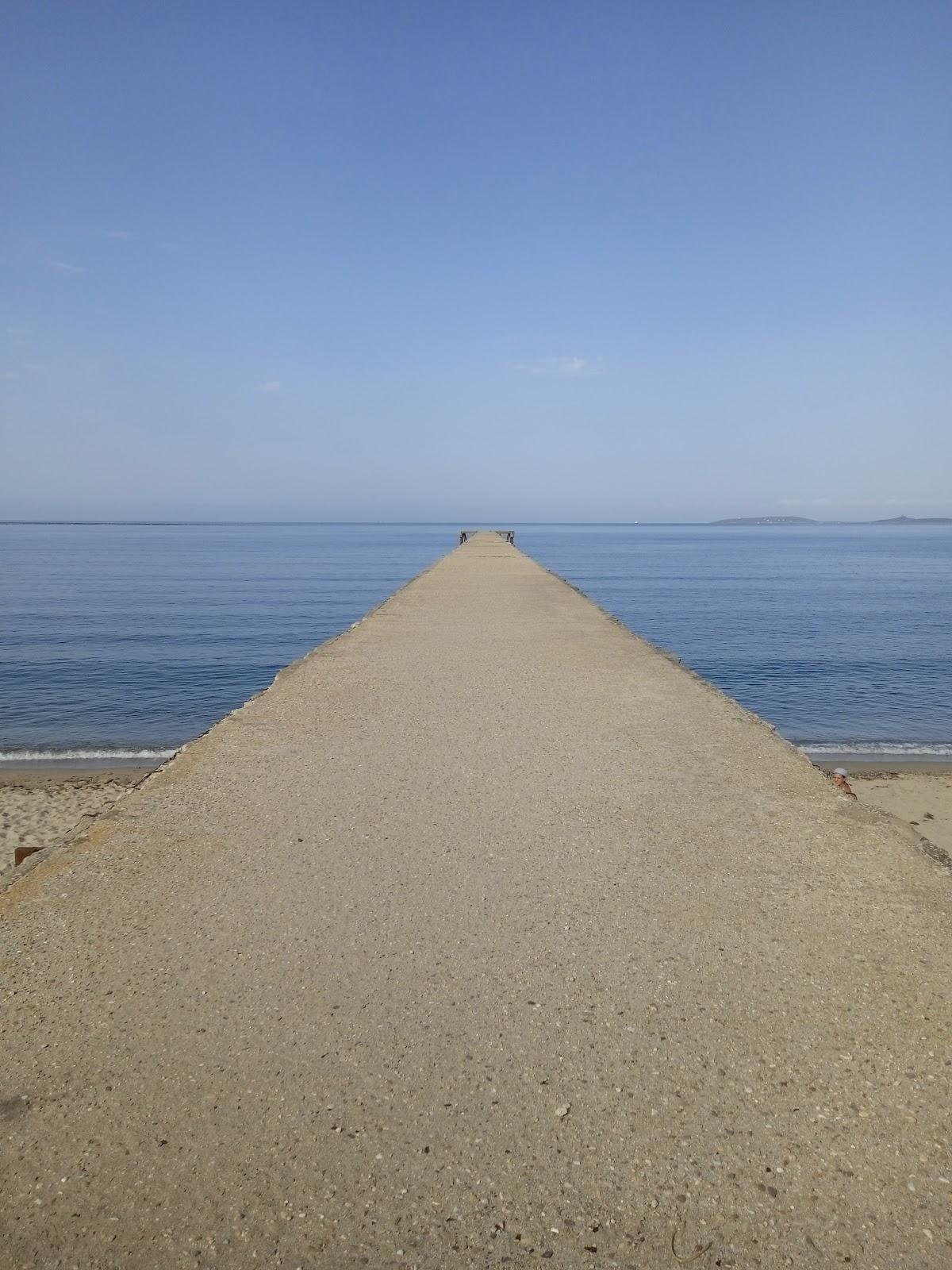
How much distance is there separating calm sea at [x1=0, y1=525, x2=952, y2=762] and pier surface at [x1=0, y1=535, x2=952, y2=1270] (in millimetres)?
8979

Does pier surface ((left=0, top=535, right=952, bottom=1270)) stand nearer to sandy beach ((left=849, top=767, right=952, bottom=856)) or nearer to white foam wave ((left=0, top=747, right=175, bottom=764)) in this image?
sandy beach ((left=849, top=767, right=952, bottom=856))

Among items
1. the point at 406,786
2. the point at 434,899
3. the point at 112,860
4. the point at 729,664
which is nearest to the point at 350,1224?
the point at 434,899

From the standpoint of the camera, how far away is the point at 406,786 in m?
4.99

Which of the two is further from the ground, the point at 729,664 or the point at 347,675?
the point at 347,675

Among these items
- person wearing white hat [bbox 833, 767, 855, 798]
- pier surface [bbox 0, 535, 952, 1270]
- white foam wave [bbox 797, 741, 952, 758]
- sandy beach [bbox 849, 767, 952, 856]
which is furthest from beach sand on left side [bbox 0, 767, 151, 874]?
white foam wave [bbox 797, 741, 952, 758]

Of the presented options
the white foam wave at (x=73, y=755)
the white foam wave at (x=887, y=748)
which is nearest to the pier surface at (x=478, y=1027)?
the white foam wave at (x=73, y=755)

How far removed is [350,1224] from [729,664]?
58.7ft

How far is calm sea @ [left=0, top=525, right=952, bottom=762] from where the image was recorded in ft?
45.3

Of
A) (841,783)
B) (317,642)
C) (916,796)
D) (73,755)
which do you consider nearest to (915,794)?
(916,796)

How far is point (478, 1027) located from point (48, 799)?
8837 millimetres

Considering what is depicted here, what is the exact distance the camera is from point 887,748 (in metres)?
12.5

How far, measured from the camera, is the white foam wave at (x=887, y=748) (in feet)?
39.9

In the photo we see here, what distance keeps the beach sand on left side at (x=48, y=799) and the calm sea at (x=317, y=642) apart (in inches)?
43.1

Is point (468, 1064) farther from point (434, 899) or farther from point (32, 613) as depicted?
point (32, 613)
